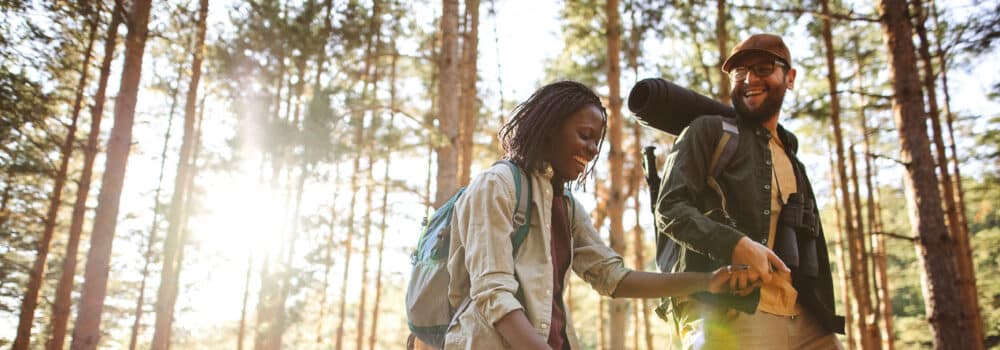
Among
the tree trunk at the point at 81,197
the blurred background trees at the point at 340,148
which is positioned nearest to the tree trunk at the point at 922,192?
the blurred background trees at the point at 340,148

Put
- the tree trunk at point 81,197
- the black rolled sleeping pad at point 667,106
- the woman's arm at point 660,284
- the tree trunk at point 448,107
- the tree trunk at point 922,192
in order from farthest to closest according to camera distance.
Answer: the tree trunk at point 81,197 → the tree trunk at point 448,107 → the tree trunk at point 922,192 → the black rolled sleeping pad at point 667,106 → the woman's arm at point 660,284

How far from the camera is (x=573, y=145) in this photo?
2.54m

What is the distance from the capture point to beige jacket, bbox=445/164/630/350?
212cm

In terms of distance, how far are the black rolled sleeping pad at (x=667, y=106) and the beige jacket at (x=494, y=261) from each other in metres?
0.78

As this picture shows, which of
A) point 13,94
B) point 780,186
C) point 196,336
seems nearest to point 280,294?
point 13,94

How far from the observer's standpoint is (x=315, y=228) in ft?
67.4

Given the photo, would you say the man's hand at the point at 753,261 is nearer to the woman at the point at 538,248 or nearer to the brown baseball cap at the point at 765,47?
the woman at the point at 538,248

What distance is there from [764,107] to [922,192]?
4.03m

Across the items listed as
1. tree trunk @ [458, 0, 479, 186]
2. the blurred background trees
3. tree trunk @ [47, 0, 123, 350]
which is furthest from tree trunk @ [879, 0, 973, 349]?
tree trunk @ [47, 0, 123, 350]

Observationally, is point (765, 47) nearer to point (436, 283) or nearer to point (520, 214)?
point (520, 214)

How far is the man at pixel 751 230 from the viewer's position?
109 inches

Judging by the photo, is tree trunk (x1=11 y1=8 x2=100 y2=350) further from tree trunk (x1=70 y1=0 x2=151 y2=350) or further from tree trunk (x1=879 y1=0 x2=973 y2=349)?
tree trunk (x1=879 y1=0 x2=973 y2=349)

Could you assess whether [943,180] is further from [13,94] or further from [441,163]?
[13,94]

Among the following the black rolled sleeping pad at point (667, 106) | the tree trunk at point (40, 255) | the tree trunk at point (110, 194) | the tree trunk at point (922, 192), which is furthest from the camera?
the tree trunk at point (40, 255)
